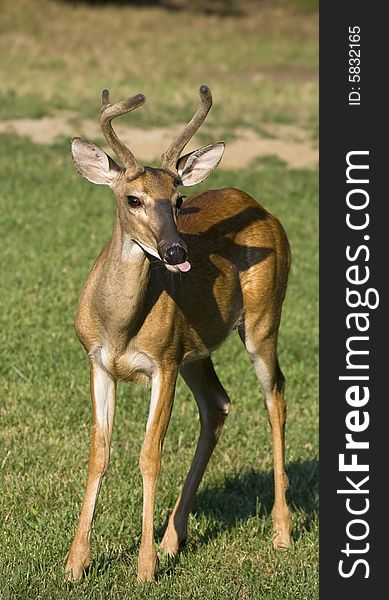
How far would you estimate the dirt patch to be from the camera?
17875 mm

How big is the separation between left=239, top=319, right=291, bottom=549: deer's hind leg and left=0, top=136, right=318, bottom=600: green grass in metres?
0.19

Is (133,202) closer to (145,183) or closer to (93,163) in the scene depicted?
(145,183)

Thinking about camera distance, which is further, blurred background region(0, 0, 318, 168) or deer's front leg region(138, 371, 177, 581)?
blurred background region(0, 0, 318, 168)

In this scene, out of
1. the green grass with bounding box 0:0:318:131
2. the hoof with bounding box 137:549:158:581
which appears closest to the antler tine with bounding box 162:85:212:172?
the hoof with bounding box 137:549:158:581

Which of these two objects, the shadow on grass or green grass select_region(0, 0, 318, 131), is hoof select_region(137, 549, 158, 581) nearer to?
the shadow on grass

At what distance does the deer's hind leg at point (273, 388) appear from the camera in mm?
7410

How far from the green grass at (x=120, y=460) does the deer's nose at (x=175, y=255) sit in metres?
1.55

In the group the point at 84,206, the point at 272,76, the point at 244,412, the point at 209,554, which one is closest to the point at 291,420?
the point at 244,412

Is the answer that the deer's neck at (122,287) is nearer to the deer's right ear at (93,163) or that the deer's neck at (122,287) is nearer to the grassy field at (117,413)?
the deer's right ear at (93,163)

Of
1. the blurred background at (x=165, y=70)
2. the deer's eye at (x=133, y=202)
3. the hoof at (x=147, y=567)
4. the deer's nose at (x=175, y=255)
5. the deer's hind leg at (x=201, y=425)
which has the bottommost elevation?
the hoof at (x=147, y=567)

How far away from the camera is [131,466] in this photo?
809 cm

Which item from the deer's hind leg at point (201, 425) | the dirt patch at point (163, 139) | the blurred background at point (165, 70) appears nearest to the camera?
the deer's hind leg at point (201, 425)

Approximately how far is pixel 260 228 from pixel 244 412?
6.59 ft

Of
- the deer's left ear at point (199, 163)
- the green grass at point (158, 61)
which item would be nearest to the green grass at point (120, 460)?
the deer's left ear at point (199, 163)
